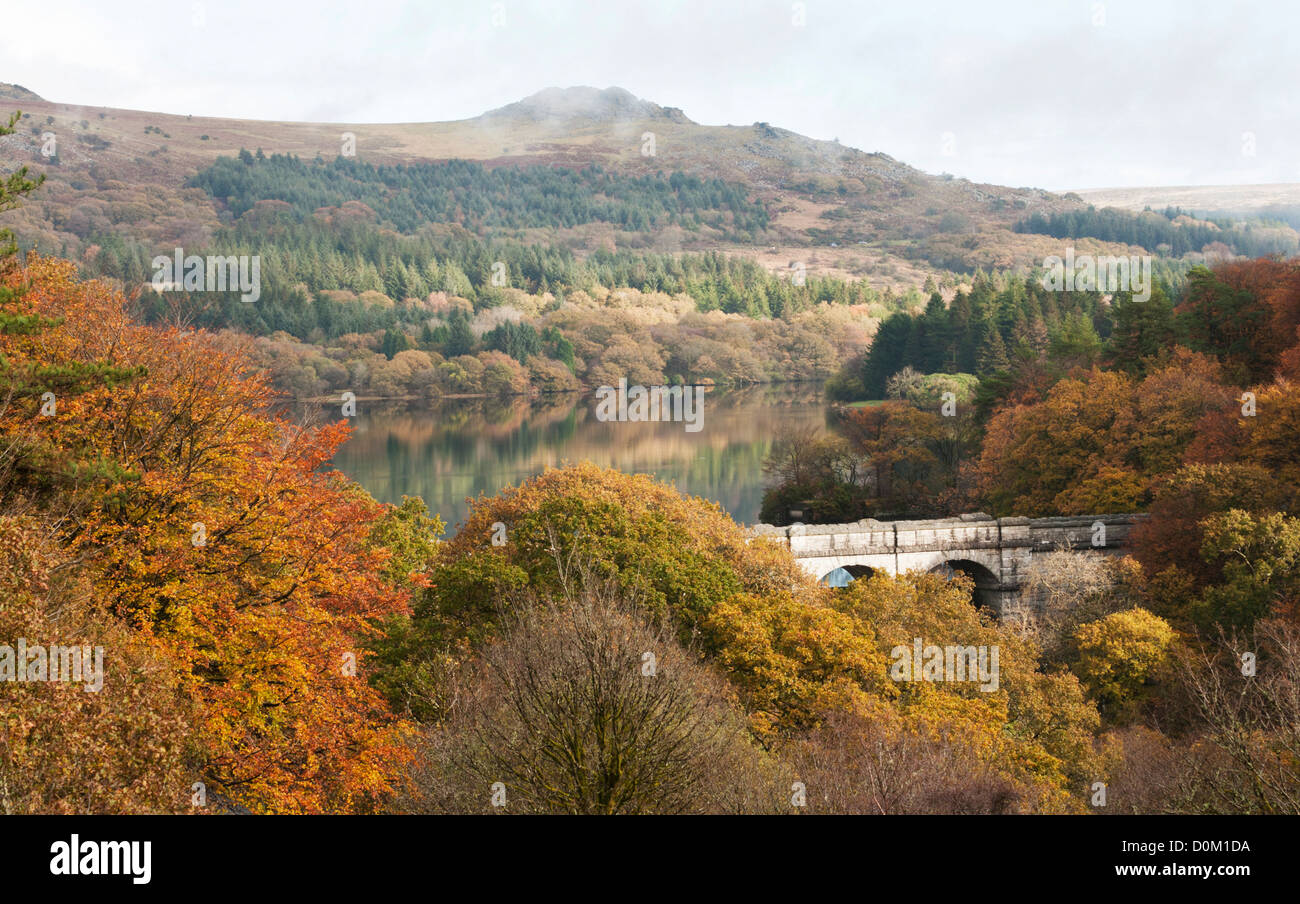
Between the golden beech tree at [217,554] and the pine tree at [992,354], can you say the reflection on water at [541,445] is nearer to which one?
the pine tree at [992,354]

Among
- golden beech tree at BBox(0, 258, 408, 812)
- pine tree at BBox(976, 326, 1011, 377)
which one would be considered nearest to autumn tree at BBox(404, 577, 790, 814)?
golden beech tree at BBox(0, 258, 408, 812)

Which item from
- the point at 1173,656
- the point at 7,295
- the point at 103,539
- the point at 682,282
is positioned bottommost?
the point at 1173,656

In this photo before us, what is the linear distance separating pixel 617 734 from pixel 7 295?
11181mm

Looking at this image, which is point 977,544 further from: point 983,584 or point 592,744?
point 592,744

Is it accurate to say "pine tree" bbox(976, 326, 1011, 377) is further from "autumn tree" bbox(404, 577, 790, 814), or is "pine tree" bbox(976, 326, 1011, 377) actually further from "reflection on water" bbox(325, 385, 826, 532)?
"autumn tree" bbox(404, 577, 790, 814)

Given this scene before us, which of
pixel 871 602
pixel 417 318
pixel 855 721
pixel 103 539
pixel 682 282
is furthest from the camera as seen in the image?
pixel 682 282

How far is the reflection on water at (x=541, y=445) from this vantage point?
78.4 m

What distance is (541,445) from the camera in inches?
3898

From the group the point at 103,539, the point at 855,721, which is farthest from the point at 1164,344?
the point at 103,539

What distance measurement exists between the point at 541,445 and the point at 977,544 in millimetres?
56984

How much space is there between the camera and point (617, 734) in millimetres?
15008

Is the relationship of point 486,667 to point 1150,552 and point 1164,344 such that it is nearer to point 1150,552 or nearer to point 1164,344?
point 1150,552

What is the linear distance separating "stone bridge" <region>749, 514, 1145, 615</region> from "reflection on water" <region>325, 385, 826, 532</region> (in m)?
19.8

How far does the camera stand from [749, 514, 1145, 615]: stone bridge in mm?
44438
